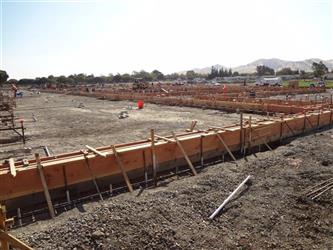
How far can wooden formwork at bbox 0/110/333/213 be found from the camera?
Answer: 5.10 m

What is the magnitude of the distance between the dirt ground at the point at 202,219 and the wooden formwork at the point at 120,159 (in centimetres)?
82

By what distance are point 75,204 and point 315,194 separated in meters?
4.51

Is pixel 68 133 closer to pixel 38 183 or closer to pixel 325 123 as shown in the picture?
pixel 38 183

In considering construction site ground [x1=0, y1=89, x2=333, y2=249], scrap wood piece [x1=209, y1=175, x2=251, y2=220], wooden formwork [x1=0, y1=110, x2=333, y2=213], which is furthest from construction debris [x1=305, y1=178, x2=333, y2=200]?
wooden formwork [x1=0, y1=110, x2=333, y2=213]

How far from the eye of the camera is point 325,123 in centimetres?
1188

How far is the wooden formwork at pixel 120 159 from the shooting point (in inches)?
201

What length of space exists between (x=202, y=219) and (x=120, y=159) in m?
2.29

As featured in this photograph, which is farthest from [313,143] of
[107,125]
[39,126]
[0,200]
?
[39,126]

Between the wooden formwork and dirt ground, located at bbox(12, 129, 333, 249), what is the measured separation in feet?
2.70

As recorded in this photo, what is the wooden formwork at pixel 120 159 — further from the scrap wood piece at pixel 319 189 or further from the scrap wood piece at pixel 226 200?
the scrap wood piece at pixel 319 189

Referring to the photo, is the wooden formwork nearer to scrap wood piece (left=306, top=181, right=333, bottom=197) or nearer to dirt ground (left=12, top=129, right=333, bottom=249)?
dirt ground (left=12, top=129, right=333, bottom=249)

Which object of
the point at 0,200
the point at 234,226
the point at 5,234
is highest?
the point at 5,234

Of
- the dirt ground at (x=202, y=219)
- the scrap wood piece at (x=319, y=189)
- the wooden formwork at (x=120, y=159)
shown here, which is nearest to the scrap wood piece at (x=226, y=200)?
the dirt ground at (x=202, y=219)

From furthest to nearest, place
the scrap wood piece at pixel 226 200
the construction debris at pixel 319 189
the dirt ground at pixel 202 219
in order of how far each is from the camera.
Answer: the construction debris at pixel 319 189, the scrap wood piece at pixel 226 200, the dirt ground at pixel 202 219
